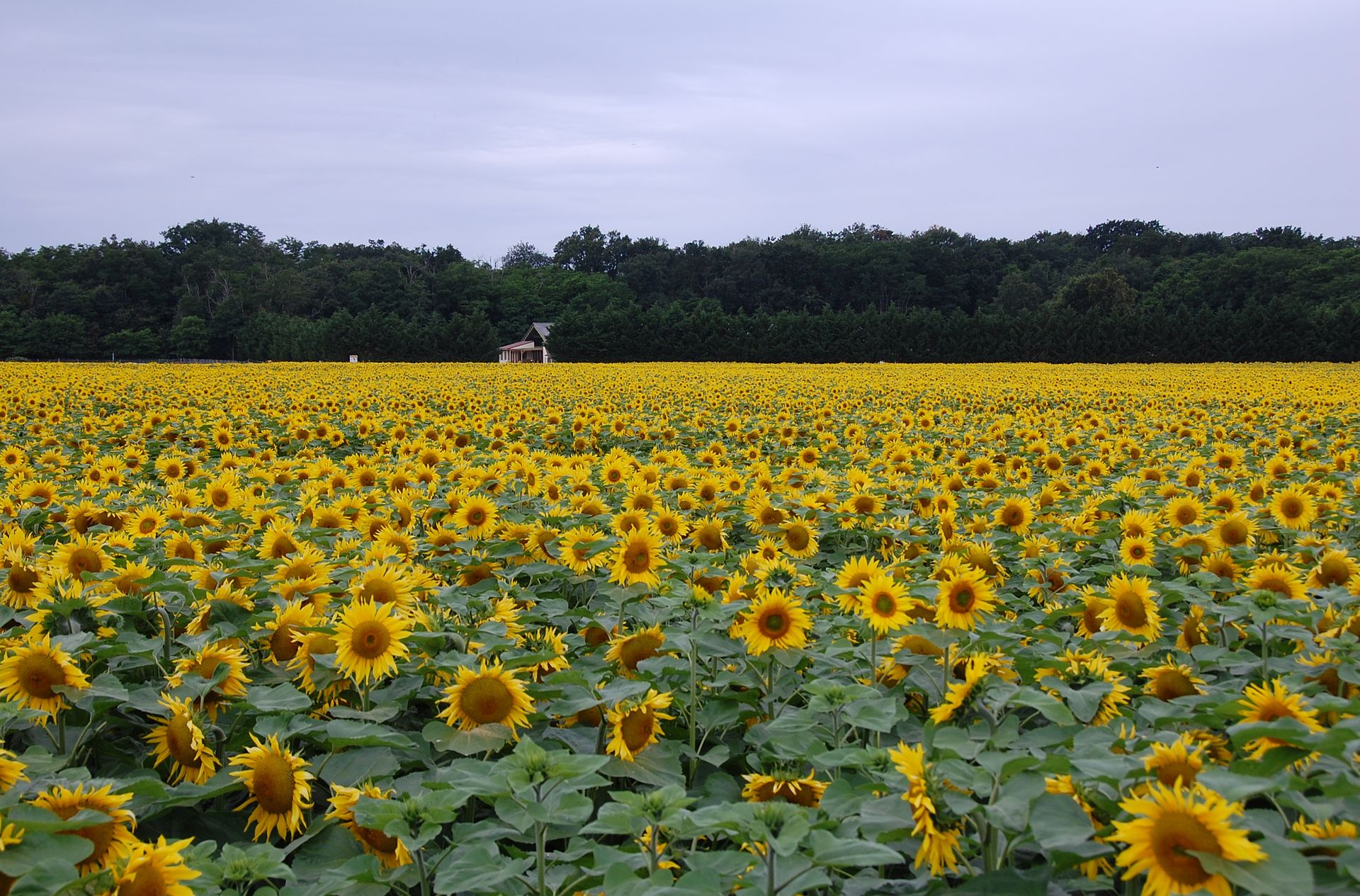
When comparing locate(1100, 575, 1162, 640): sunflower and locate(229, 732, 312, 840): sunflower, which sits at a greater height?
locate(1100, 575, 1162, 640): sunflower

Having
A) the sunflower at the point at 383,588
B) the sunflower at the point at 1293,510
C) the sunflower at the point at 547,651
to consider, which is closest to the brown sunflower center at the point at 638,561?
the sunflower at the point at 547,651

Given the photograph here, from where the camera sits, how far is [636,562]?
3248mm

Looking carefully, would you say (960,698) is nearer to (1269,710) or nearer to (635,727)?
(1269,710)

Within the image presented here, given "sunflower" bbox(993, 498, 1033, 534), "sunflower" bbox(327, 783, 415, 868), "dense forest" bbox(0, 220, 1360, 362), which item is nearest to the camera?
"sunflower" bbox(327, 783, 415, 868)

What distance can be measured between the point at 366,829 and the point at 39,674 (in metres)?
0.86

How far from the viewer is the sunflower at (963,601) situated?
2514 mm

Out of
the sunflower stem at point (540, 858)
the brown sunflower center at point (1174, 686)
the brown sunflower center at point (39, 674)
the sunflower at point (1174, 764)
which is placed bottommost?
the sunflower stem at point (540, 858)

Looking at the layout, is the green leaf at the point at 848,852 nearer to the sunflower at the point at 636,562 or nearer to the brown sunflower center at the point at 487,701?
the brown sunflower center at the point at 487,701

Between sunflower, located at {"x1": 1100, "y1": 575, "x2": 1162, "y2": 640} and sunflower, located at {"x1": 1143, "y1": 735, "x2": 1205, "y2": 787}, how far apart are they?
1.29 metres

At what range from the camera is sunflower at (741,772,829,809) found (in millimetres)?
1980

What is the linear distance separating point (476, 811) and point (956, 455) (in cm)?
553

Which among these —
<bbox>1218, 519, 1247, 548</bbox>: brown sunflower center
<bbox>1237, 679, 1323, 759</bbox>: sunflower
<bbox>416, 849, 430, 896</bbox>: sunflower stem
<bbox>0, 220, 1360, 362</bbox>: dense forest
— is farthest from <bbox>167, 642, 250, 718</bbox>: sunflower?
<bbox>0, 220, 1360, 362</bbox>: dense forest

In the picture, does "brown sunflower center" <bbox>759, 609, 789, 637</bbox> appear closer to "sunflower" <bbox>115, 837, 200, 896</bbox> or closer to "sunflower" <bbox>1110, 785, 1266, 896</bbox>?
"sunflower" <bbox>1110, 785, 1266, 896</bbox>

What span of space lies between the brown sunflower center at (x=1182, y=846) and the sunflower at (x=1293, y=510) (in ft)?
12.4
